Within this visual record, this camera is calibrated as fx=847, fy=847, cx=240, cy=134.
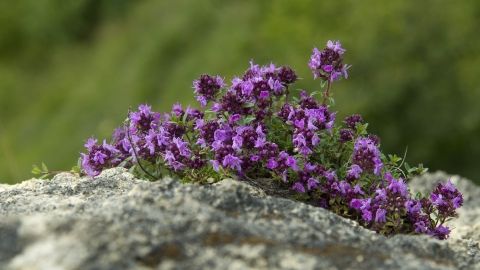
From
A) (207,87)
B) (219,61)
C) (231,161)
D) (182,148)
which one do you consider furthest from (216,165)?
(219,61)

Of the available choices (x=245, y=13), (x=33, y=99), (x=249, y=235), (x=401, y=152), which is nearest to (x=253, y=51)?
(x=245, y=13)

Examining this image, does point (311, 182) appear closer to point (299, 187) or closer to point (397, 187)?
point (299, 187)

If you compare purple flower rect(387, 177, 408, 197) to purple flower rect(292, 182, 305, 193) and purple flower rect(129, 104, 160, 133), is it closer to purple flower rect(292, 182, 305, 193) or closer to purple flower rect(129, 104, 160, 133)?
purple flower rect(292, 182, 305, 193)

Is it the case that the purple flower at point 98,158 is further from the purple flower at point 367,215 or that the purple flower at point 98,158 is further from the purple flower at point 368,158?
the purple flower at point 367,215

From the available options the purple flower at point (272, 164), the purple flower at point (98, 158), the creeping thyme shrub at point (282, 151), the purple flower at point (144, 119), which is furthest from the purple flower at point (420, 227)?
the purple flower at point (98, 158)

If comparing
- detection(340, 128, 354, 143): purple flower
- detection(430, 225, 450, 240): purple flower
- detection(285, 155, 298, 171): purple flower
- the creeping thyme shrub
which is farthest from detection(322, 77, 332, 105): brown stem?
detection(430, 225, 450, 240): purple flower

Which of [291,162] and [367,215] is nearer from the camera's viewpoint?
[367,215]
